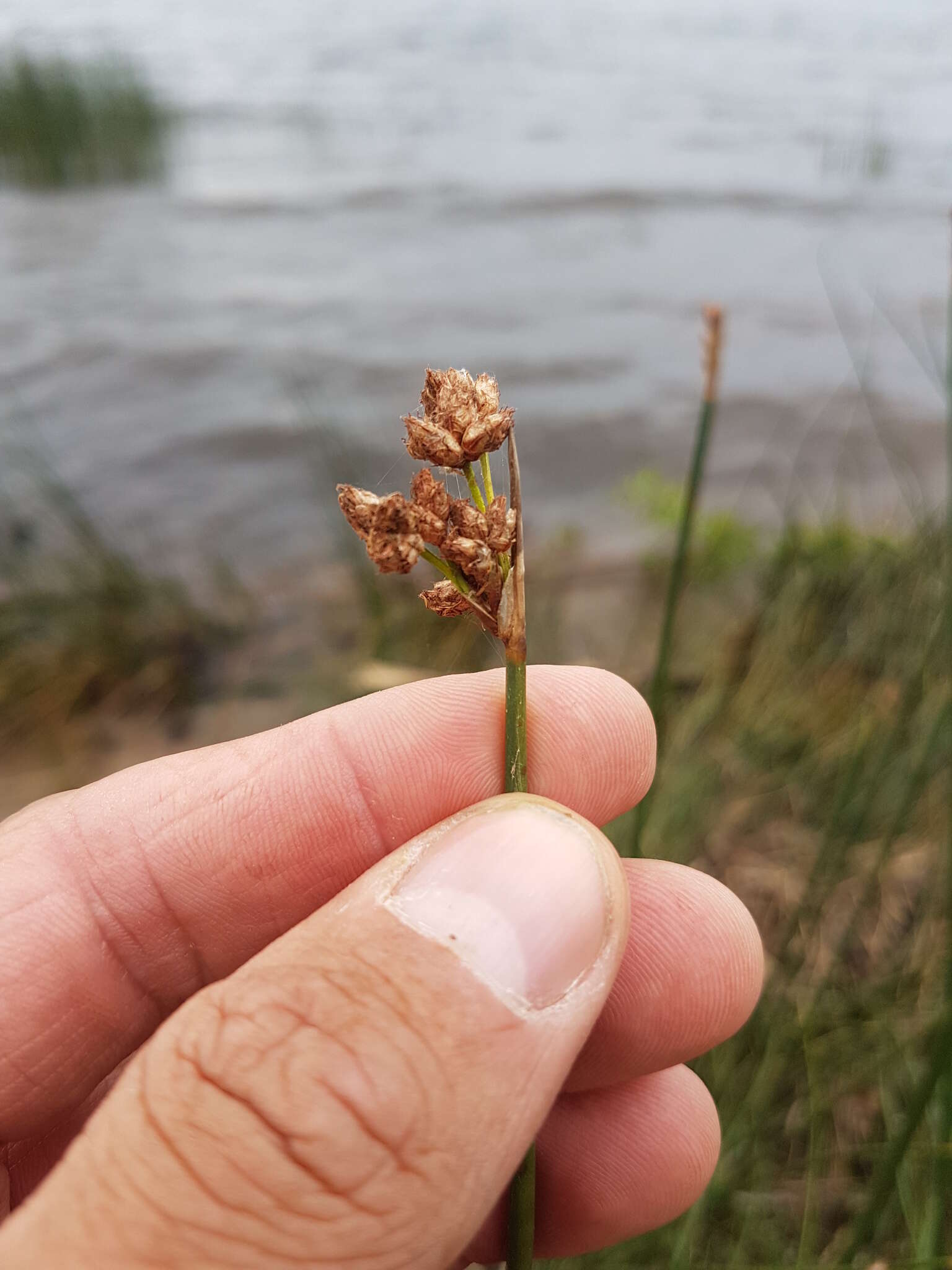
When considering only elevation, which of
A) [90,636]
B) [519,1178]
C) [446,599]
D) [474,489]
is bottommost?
[90,636]

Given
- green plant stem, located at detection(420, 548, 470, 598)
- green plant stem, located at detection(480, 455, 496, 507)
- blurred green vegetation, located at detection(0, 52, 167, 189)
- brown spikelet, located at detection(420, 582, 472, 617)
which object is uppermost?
blurred green vegetation, located at detection(0, 52, 167, 189)

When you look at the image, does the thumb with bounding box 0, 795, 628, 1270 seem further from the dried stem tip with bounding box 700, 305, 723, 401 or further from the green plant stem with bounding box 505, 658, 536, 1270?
the dried stem tip with bounding box 700, 305, 723, 401

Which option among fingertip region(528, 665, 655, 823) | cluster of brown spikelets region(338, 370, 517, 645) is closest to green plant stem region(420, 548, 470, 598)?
cluster of brown spikelets region(338, 370, 517, 645)

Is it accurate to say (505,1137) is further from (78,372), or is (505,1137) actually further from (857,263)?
(857,263)

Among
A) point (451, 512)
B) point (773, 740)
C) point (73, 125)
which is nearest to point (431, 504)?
point (451, 512)

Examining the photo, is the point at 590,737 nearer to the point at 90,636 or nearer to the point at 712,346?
the point at 712,346

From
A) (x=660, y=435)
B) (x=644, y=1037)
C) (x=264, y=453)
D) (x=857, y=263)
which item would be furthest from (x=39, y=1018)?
(x=857, y=263)
